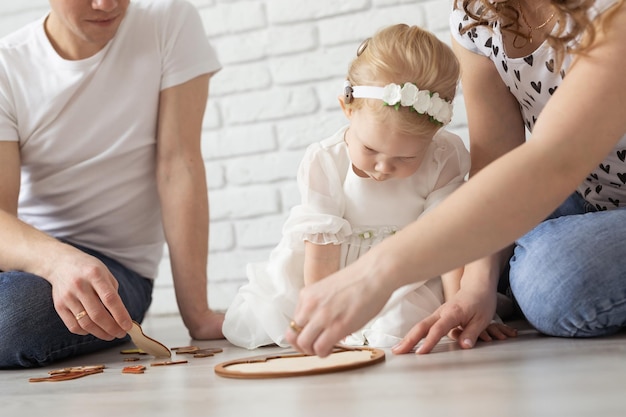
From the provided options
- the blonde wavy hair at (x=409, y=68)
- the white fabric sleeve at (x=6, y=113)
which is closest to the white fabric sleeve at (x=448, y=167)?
the blonde wavy hair at (x=409, y=68)

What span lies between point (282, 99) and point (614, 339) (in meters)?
1.63

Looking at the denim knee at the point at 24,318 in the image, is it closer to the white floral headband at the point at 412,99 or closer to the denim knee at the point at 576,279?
the white floral headband at the point at 412,99

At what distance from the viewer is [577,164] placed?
1.08m

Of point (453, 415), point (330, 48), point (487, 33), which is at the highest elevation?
point (330, 48)

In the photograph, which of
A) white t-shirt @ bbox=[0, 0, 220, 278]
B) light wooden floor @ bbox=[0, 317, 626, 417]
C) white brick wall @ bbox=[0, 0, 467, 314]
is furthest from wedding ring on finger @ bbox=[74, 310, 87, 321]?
white brick wall @ bbox=[0, 0, 467, 314]

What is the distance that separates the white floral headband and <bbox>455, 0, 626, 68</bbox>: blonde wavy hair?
6.1 inches

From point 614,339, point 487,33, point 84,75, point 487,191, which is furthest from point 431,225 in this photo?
point 84,75

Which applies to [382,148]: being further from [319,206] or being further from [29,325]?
[29,325]

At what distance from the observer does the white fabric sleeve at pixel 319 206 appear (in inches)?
69.3

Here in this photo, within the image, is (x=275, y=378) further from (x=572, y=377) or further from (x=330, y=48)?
(x=330, y=48)

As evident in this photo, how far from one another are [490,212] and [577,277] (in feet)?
1.59

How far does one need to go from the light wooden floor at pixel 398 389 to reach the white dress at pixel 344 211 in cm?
22

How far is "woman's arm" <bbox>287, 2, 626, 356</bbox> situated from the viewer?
1.05 metres

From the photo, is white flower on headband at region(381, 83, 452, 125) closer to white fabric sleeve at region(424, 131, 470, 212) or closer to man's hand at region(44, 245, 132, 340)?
white fabric sleeve at region(424, 131, 470, 212)
